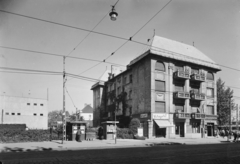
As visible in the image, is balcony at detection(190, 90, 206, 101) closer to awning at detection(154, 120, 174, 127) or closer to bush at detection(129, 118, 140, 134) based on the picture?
awning at detection(154, 120, 174, 127)

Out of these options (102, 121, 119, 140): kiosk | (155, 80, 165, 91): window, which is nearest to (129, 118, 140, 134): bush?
(102, 121, 119, 140): kiosk

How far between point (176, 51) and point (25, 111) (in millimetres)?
48149

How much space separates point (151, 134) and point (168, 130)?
3.25 metres

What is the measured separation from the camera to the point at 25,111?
67.0 metres

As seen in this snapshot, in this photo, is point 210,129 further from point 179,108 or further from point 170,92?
point 170,92

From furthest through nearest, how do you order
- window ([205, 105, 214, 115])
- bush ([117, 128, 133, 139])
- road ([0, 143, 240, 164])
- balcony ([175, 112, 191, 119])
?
window ([205, 105, 214, 115]) → balcony ([175, 112, 191, 119]) → bush ([117, 128, 133, 139]) → road ([0, 143, 240, 164])

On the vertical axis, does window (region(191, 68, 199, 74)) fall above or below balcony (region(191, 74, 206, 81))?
above

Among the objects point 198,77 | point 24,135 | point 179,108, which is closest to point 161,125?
point 179,108

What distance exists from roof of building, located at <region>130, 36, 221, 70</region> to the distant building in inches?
1592

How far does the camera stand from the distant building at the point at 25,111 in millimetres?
64188

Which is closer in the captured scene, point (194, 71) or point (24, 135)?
point (24, 135)

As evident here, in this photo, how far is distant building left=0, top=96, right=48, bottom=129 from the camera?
211 ft

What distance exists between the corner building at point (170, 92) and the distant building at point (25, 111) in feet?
111

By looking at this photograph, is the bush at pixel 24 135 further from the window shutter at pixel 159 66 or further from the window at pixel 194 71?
the window at pixel 194 71
